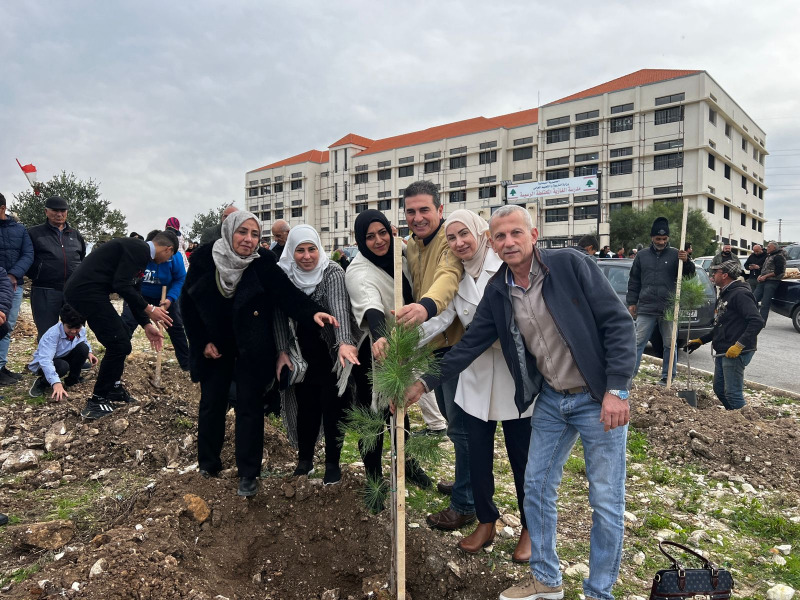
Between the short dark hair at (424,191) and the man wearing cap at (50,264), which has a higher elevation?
the short dark hair at (424,191)

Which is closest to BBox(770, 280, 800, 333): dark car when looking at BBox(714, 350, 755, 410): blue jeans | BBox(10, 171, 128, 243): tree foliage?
BBox(714, 350, 755, 410): blue jeans

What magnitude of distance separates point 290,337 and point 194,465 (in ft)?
4.47

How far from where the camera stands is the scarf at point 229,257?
10.7 feet

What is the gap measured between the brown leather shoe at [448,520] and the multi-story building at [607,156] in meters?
36.3

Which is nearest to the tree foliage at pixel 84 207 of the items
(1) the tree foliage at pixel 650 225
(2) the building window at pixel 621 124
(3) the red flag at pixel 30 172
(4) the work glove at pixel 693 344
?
(3) the red flag at pixel 30 172

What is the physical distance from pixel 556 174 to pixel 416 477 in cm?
5081

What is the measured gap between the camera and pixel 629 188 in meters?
47.1

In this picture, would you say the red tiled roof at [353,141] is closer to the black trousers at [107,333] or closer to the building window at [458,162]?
the building window at [458,162]

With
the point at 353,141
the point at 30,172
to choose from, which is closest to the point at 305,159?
the point at 353,141

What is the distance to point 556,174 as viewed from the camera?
50.6 m

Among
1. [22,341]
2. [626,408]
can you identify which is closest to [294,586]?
[626,408]

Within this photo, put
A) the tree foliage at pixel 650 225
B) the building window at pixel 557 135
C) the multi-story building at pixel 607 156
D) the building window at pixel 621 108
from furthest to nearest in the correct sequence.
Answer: the building window at pixel 557 135, the building window at pixel 621 108, the multi-story building at pixel 607 156, the tree foliage at pixel 650 225

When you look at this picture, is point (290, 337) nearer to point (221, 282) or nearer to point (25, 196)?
point (221, 282)

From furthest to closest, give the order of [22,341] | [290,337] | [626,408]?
[22,341] < [290,337] < [626,408]
